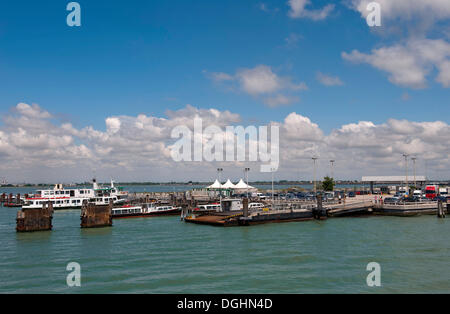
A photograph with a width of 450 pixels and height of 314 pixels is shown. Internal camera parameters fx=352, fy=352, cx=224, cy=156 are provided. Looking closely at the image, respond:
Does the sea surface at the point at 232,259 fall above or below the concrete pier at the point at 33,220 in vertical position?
below

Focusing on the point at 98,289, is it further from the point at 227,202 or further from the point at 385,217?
the point at 385,217

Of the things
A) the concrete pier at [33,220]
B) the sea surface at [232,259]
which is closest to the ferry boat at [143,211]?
the sea surface at [232,259]

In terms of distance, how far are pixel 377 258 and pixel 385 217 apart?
34.6 meters

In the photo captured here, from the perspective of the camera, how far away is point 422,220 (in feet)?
185

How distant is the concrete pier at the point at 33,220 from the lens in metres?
48.2

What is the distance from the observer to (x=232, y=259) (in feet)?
102

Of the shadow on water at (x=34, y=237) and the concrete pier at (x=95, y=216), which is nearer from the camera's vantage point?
the shadow on water at (x=34, y=237)

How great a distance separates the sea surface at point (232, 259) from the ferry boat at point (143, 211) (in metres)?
19.0

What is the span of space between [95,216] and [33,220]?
330 inches
